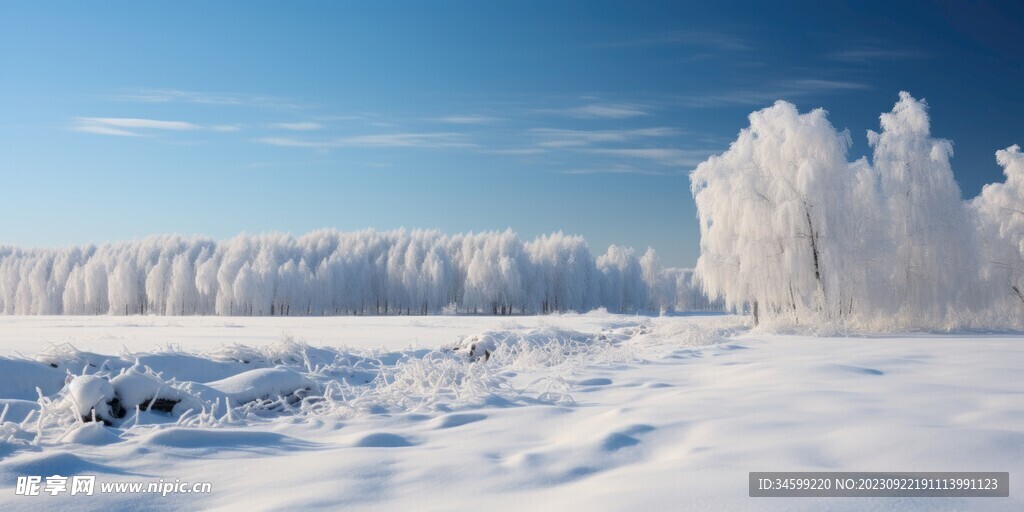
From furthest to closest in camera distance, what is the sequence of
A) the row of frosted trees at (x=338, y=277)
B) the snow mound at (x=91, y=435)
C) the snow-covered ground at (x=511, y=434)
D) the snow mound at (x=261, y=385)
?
the row of frosted trees at (x=338, y=277) < the snow mound at (x=261, y=385) < the snow mound at (x=91, y=435) < the snow-covered ground at (x=511, y=434)

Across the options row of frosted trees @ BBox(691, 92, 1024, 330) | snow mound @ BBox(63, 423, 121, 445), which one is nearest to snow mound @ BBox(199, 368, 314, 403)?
snow mound @ BBox(63, 423, 121, 445)

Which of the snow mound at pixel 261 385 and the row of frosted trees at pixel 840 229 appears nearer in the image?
the snow mound at pixel 261 385

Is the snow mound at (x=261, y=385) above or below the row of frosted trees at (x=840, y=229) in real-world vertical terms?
below

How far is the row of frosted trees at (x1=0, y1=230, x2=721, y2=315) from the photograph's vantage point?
210ft

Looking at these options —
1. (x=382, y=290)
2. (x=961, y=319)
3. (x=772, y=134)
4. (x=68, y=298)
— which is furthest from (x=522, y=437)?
(x=68, y=298)

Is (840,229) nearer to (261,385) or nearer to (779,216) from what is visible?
(779,216)

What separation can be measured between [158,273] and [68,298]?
36.1ft

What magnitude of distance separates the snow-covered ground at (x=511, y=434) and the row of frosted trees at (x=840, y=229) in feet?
36.4

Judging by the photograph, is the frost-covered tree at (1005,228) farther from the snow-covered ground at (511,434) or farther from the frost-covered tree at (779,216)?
the snow-covered ground at (511,434)

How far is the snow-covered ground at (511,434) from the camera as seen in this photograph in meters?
2.78

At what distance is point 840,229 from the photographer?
1789 cm

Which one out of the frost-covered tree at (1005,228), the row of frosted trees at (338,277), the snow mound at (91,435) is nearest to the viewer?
the snow mound at (91,435)

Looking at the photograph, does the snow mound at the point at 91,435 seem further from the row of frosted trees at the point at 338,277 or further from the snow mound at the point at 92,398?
the row of frosted trees at the point at 338,277

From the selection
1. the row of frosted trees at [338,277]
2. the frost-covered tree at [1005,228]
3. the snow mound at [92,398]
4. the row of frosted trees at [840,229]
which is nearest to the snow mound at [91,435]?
the snow mound at [92,398]
